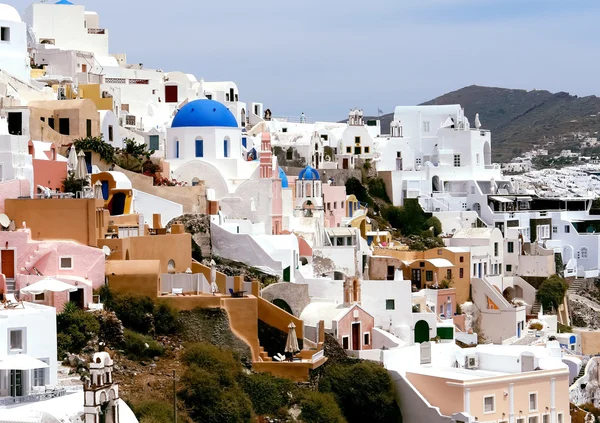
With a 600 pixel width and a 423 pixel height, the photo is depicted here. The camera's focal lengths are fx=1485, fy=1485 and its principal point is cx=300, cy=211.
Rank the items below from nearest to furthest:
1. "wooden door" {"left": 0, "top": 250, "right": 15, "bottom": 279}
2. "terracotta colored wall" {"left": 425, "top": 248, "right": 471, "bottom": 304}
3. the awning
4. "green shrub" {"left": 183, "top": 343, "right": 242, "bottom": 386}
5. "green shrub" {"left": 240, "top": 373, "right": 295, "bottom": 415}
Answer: "green shrub" {"left": 183, "top": 343, "right": 242, "bottom": 386}
"wooden door" {"left": 0, "top": 250, "right": 15, "bottom": 279}
"green shrub" {"left": 240, "top": 373, "right": 295, "bottom": 415}
"terracotta colored wall" {"left": 425, "top": 248, "right": 471, "bottom": 304}
the awning

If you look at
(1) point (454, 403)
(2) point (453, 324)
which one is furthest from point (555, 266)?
(1) point (454, 403)

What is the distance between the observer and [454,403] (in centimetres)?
4469

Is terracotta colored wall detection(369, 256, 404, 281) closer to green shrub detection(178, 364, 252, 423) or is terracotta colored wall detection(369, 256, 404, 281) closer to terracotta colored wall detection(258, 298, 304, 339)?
terracotta colored wall detection(258, 298, 304, 339)

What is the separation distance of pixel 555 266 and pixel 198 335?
31.5 meters

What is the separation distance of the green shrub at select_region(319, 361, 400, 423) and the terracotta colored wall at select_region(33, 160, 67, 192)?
10043 millimetres

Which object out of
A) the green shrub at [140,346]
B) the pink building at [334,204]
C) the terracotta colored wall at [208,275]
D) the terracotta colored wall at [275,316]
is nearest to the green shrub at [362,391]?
the terracotta colored wall at [275,316]

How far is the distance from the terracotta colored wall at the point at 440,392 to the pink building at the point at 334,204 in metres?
15.8

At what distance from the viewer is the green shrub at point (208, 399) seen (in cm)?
3825

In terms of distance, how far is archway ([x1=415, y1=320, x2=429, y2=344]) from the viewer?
51.3 metres

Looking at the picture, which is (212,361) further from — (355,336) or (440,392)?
(355,336)

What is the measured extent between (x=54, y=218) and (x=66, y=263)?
5.47 ft

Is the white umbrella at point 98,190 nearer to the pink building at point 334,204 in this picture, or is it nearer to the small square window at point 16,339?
the small square window at point 16,339

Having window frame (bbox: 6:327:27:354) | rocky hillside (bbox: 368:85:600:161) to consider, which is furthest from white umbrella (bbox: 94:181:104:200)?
rocky hillside (bbox: 368:85:600:161)

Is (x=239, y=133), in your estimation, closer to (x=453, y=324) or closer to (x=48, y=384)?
(x=453, y=324)
